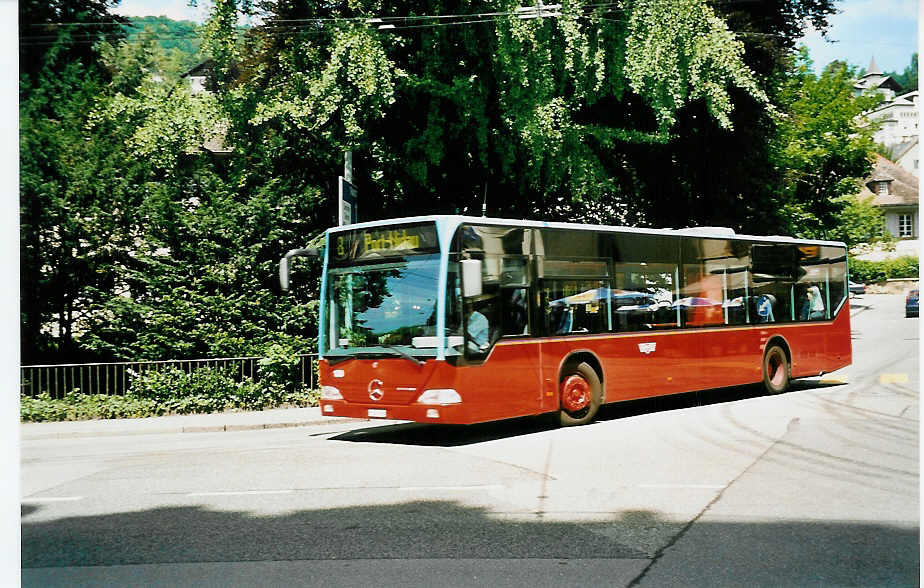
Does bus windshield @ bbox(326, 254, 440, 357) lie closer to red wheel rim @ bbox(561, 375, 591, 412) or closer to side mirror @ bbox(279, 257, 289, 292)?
side mirror @ bbox(279, 257, 289, 292)

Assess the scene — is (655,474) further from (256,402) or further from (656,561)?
(256,402)

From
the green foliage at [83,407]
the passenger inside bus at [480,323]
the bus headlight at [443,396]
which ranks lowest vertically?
the green foliage at [83,407]

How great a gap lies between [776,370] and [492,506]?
10.9 metres

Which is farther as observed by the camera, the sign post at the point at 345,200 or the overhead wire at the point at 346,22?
the overhead wire at the point at 346,22

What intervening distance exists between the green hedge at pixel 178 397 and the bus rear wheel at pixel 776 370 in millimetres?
8509

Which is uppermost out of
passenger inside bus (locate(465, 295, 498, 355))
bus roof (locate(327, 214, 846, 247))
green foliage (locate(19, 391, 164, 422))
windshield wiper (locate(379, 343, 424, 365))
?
bus roof (locate(327, 214, 846, 247))

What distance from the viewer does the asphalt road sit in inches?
219

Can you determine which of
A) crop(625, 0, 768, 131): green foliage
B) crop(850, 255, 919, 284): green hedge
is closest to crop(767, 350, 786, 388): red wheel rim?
crop(625, 0, 768, 131): green foliage

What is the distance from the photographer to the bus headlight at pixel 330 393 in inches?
464

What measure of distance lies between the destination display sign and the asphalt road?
8.06 ft

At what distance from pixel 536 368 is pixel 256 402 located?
6275 mm

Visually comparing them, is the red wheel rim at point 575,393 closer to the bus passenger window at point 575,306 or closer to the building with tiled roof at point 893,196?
the bus passenger window at point 575,306

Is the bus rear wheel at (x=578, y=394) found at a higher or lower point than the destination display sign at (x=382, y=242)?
lower

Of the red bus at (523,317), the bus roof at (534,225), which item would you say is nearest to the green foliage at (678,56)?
the bus roof at (534,225)
